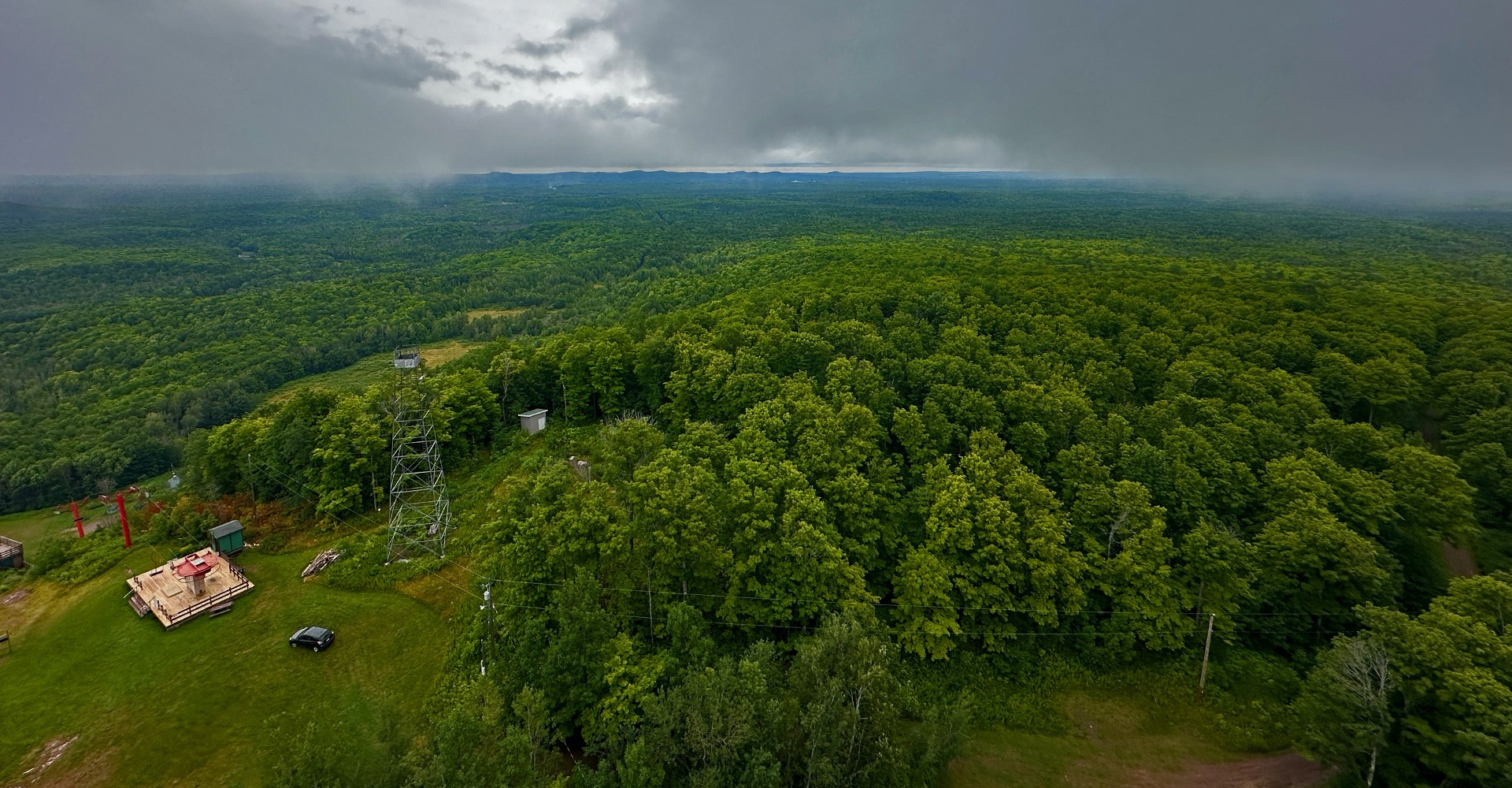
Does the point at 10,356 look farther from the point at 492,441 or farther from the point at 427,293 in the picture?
the point at 492,441

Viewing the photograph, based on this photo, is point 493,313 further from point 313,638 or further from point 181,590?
point 313,638

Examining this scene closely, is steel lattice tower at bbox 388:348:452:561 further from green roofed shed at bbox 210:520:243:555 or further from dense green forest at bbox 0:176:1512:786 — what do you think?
green roofed shed at bbox 210:520:243:555

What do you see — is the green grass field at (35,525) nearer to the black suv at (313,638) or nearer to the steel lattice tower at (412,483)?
the steel lattice tower at (412,483)

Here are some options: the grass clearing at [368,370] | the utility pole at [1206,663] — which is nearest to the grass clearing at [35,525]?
the grass clearing at [368,370]

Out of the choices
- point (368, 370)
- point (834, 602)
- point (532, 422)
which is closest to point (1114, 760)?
point (834, 602)

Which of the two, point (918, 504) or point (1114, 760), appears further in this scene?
point (918, 504)

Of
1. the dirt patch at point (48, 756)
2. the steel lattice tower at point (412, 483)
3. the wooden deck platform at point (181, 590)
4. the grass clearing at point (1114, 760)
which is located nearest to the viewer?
the dirt patch at point (48, 756)
